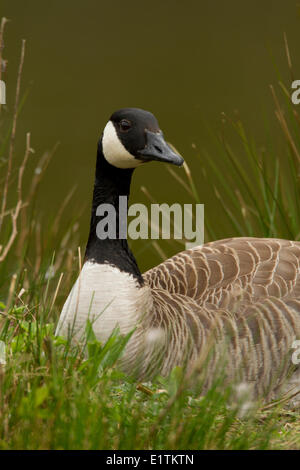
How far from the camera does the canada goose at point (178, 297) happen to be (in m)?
4.01

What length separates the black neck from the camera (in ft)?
14.0

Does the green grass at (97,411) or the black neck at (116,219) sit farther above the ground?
the black neck at (116,219)

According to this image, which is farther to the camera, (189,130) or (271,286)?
(189,130)

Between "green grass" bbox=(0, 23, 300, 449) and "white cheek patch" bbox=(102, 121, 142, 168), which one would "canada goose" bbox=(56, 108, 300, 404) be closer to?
"white cheek patch" bbox=(102, 121, 142, 168)

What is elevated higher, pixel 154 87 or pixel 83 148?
pixel 154 87

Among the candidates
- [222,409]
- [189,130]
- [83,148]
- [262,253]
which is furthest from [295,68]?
[222,409]

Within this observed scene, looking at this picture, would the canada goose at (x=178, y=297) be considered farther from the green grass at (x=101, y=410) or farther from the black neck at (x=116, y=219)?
the green grass at (x=101, y=410)

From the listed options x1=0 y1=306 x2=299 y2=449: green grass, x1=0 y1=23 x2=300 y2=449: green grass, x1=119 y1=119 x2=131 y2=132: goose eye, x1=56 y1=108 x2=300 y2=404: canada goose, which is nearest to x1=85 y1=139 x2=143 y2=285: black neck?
x1=56 y1=108 x2=300 y2=404: canada goose

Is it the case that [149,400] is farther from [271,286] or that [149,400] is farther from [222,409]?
[271,286]

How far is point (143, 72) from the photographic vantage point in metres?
14.3

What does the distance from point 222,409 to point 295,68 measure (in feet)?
34.2

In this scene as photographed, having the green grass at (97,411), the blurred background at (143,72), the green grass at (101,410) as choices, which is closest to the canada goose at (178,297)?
the green grass at (101,410)

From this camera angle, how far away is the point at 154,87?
45.6ft

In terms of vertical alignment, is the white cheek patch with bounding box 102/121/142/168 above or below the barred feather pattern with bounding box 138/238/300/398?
above
